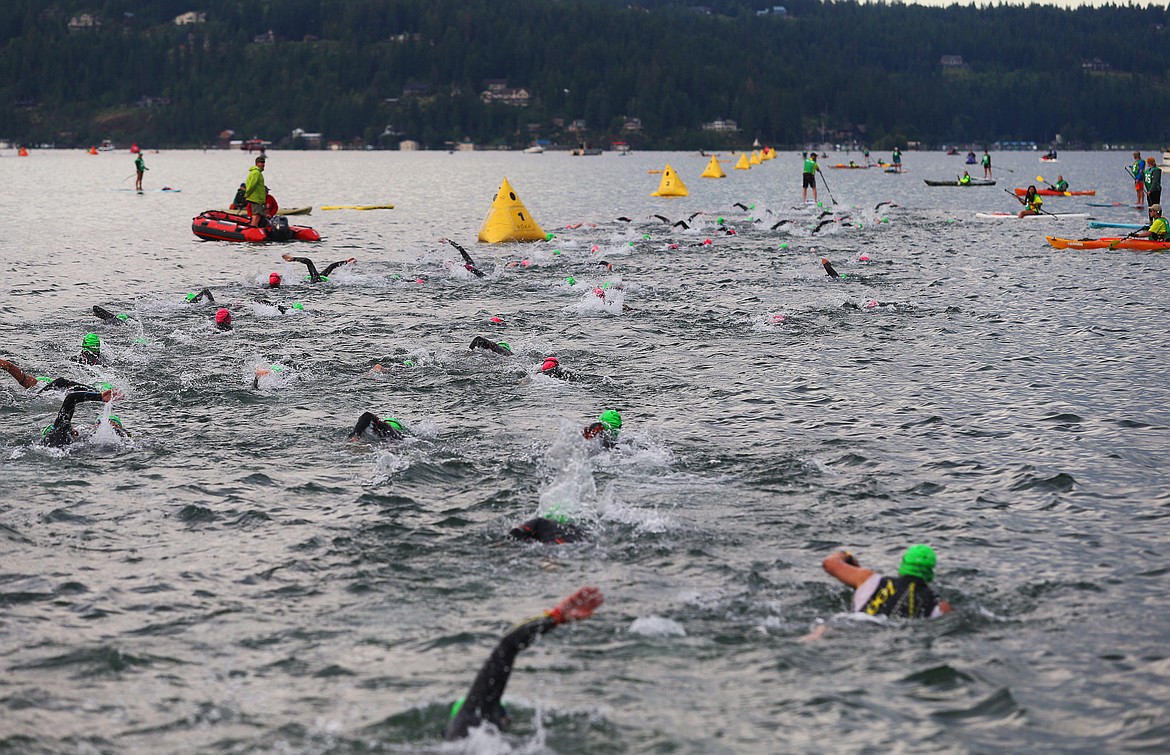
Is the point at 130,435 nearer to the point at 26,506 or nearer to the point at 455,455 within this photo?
the point at 26,506

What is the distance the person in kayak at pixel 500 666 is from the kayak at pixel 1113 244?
35.3 metres

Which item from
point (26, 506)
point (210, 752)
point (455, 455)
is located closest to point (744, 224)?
point (455, 455)

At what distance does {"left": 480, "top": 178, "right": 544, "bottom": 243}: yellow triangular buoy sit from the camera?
40969 mm

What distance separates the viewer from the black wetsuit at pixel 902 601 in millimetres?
9500

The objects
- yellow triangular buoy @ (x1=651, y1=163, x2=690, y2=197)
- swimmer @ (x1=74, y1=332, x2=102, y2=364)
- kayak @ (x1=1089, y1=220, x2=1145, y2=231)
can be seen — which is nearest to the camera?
swimmer @ (x1=74, y1=332, x2=102, y2=364)

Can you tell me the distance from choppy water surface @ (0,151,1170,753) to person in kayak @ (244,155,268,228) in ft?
31.2

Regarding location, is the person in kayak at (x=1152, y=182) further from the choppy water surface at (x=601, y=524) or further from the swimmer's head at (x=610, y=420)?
the swimmer's head at (x=610, y=420)

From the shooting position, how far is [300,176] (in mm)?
121375

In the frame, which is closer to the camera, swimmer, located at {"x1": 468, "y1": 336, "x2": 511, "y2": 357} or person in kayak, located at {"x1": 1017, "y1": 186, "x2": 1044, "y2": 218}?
swimmer, located at {"x1": 468, "y1": 336, "x2": 511, "y2": 357}

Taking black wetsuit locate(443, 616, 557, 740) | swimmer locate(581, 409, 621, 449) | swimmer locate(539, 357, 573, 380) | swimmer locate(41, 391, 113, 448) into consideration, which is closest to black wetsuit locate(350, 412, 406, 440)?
swimmer locate(581, 409, 621, 449)

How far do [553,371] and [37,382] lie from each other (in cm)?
779

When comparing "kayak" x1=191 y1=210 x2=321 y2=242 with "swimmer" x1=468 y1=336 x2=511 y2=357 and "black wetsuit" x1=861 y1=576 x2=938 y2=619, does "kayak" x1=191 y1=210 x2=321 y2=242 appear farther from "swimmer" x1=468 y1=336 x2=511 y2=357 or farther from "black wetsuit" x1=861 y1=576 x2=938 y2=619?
"black wetsuit" x1=861 y1=576 x2=938 y2=619

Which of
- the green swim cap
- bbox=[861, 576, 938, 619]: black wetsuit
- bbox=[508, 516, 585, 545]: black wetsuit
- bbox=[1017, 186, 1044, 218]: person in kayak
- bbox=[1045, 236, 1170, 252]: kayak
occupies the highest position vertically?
bbox=[1017, 186, 1044, 218]: person in kayak

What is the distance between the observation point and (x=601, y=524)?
460 inches
